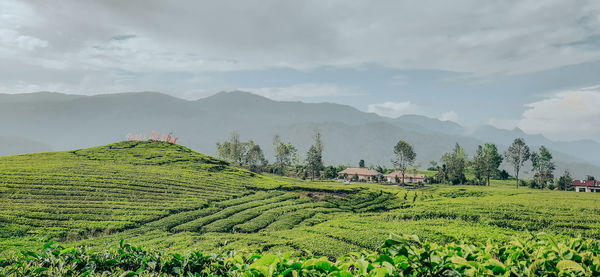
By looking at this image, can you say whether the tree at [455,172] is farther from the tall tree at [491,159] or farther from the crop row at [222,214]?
the crop row at [222,214]

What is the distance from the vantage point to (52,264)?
1971 millimetres

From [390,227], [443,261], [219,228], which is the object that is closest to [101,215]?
[219,228]

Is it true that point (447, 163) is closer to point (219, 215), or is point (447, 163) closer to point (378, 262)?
point (219, 215)

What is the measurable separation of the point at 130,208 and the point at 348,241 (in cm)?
1017

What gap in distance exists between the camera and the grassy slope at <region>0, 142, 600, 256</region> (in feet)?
34.8

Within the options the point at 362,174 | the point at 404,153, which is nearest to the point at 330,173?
the point at 362,174

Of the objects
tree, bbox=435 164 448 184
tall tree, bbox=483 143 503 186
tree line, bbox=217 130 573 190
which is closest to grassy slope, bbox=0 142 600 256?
tree line, bbox=217 130 573 190

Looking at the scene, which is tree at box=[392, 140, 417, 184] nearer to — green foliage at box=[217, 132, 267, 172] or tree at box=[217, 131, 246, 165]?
green foliage at box=[217, 132, 267, 172]

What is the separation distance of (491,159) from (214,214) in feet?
141

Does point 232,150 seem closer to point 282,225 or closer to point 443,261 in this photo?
point 282,225

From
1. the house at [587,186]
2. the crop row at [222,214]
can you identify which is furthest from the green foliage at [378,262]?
the house at [587,186]

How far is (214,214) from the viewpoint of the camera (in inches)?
572

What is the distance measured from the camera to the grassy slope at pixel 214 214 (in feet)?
34.8

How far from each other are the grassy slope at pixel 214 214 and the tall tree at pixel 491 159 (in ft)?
81.7
